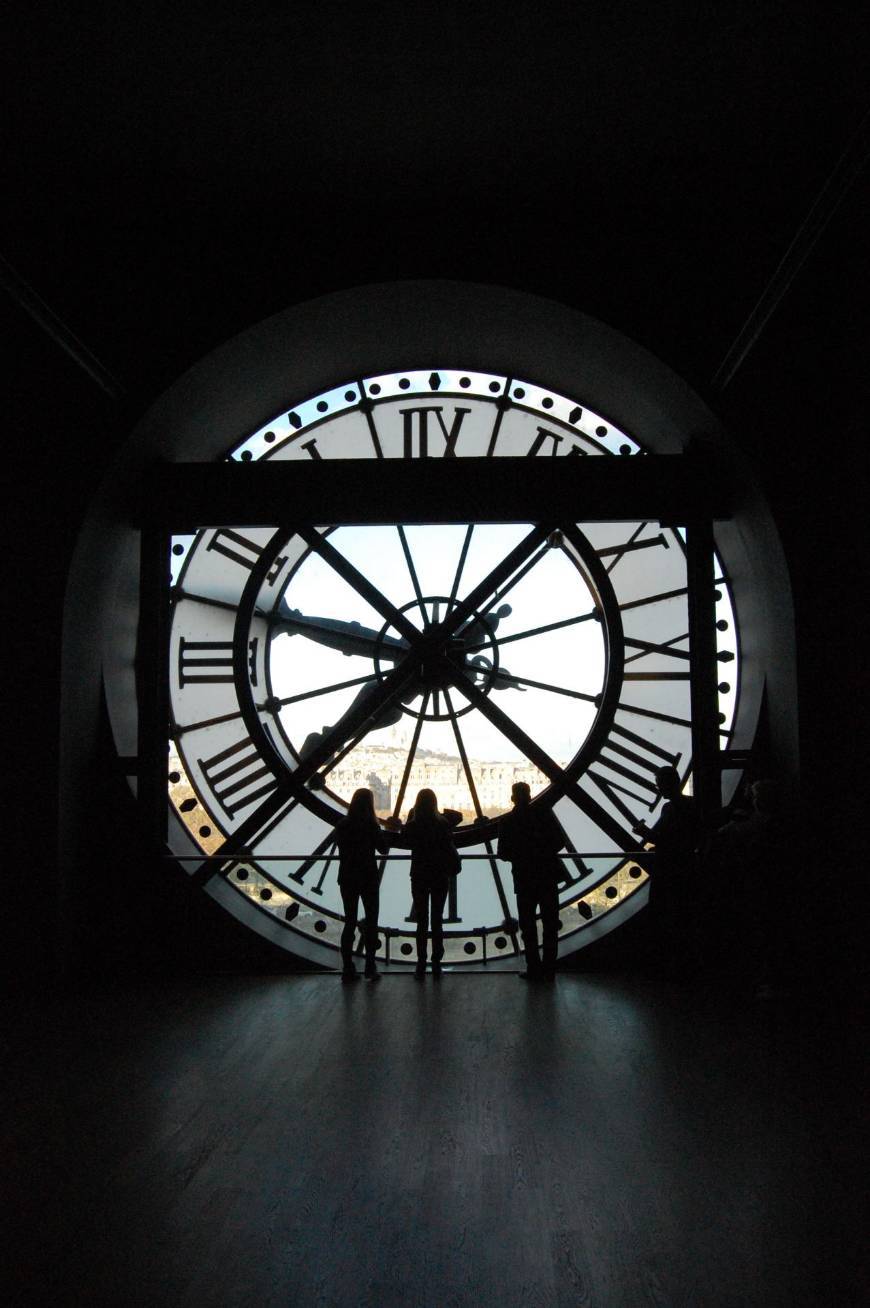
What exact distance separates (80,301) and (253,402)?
963mm

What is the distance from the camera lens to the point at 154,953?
14.5ft

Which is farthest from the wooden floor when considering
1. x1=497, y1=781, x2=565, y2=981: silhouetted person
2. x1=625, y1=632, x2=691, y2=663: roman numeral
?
x1=625, y1=632, x2=691, y2=663: roman numeral

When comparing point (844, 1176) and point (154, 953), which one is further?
point (154, 953)

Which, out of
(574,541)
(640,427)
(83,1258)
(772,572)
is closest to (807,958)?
(772,572)

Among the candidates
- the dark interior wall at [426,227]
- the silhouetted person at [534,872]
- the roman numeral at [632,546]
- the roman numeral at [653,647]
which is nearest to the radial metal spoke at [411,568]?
the roman numeral at [632,546]

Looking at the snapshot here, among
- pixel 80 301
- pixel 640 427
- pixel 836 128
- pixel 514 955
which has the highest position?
pixel 836 128

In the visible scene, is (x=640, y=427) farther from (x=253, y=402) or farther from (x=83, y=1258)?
(x=83, y=1258)

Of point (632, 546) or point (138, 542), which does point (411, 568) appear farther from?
point (138, 542)

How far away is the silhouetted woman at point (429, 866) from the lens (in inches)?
169

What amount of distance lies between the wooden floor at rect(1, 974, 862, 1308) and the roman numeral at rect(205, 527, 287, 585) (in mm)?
2228

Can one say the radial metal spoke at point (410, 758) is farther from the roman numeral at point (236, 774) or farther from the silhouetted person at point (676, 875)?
the silhouetted person at point (676, 875)

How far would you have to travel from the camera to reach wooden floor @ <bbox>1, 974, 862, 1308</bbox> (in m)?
1.69

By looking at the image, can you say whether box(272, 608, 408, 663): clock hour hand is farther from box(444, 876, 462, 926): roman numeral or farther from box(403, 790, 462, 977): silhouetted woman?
box(444, 876, 462, 926): roman numeral

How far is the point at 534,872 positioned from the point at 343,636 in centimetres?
151
